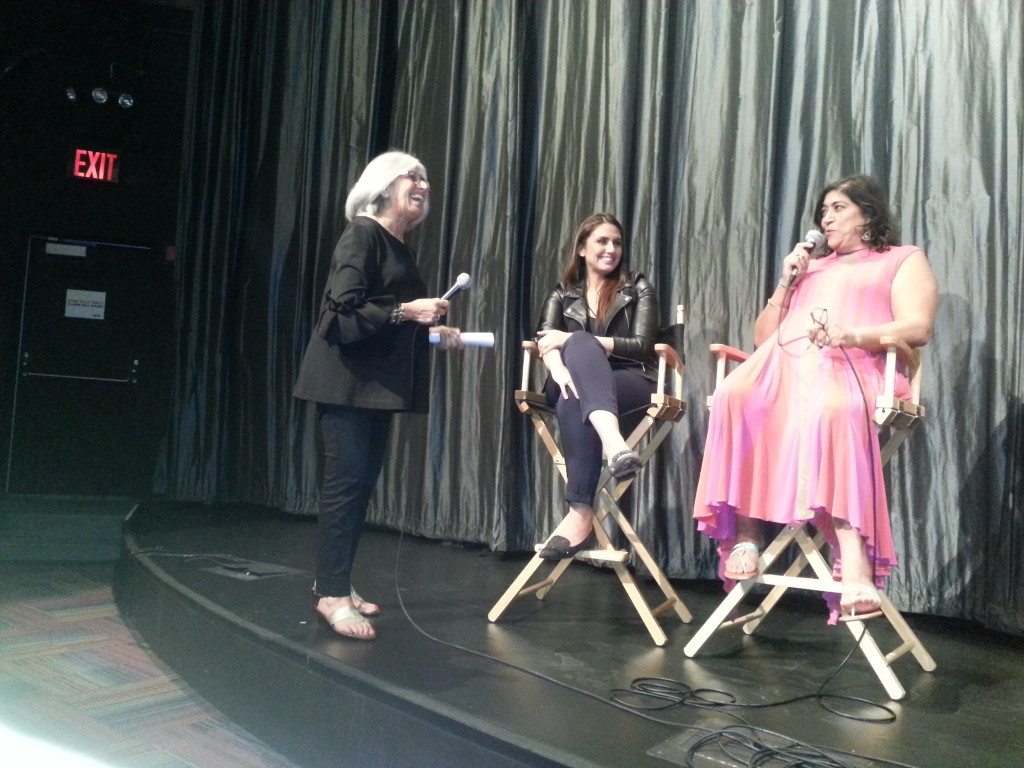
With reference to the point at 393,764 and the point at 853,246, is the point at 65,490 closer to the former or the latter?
the point at 393,764

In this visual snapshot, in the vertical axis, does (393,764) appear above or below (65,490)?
below

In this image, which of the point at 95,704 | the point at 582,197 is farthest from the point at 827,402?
the point at 95,704

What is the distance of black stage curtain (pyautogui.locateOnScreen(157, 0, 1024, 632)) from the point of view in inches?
97.4

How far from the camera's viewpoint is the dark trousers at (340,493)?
2092 millimetres

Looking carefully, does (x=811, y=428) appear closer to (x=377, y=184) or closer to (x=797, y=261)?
(x=797, y=261)

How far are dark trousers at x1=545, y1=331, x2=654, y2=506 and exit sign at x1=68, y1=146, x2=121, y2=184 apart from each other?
9.57 ft

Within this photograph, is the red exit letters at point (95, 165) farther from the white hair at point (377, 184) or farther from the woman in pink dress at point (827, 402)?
the woman in pink dress at point (827, 402)

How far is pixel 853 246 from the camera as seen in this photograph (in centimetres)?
235

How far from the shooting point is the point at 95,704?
2131mm

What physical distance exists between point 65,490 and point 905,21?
3.98 m

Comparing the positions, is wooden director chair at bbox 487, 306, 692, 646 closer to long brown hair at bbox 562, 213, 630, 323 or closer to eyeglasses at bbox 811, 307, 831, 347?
long brown hair at bbox 562, 213, 630, 323

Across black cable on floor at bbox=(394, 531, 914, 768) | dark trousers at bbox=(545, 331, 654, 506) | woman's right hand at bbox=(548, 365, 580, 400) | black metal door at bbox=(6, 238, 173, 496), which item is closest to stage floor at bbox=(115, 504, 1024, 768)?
black cable on floor at bbox=(394, 531, 914, 768)

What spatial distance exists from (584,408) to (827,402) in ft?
1.96

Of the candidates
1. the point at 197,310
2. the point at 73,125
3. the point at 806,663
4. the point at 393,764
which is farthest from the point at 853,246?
the point at 73,125
